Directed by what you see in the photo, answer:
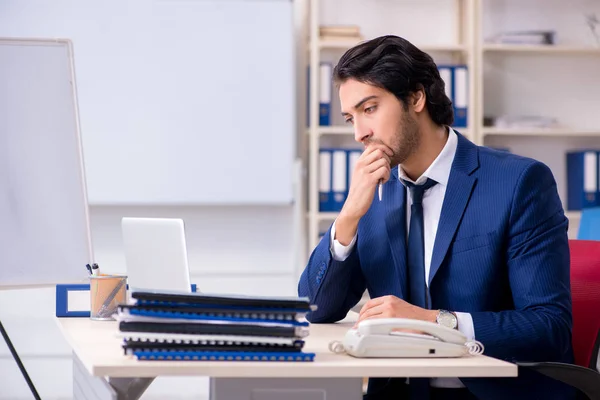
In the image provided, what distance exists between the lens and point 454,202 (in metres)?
1.71

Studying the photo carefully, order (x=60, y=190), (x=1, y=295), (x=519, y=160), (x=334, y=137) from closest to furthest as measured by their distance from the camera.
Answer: (x=519, y=160)
(x=60, y=190)
(x=1, y=295)
(x=334, y=137)

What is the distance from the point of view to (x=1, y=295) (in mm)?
3834

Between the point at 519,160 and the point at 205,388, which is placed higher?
the point at 519,160

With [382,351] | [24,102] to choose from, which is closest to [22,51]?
[24,102]

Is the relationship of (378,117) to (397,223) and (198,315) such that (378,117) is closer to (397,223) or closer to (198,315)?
(397,223)

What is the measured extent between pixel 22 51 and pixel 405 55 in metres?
1.60

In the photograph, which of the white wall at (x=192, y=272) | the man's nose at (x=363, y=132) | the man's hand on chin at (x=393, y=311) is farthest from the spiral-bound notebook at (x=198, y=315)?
the white wall at (x=192, y=272)

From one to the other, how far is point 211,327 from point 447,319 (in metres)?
0.49

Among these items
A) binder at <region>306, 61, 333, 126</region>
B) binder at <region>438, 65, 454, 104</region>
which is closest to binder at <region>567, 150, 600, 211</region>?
binder at <region>438, 65, 454, 104</region>

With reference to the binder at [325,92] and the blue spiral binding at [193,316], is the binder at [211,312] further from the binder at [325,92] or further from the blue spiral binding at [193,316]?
the binder at [325,92]

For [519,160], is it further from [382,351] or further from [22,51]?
[22,51]

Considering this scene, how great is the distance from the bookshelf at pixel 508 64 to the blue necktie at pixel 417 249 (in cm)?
212

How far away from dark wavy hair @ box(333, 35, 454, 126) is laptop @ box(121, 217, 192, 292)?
0.51m

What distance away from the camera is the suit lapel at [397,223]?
1.76 metres
